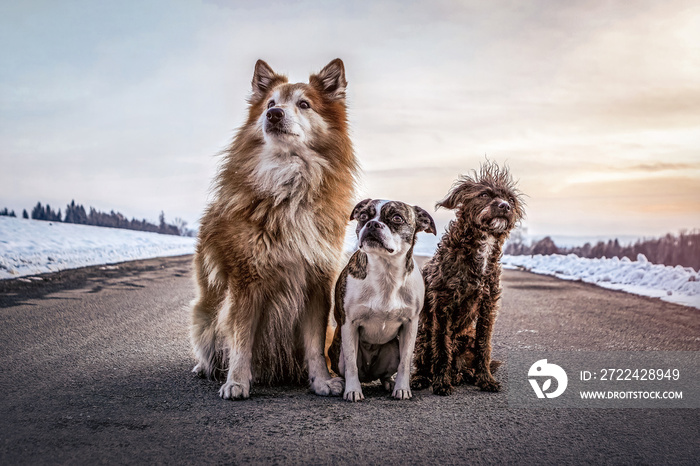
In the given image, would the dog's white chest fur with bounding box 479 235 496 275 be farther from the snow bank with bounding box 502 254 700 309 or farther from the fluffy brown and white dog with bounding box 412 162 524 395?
the snow bank with bounding box 502 254 700 309

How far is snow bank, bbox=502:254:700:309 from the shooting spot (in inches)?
349

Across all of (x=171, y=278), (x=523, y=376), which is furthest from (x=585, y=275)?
(x=171, y=278)

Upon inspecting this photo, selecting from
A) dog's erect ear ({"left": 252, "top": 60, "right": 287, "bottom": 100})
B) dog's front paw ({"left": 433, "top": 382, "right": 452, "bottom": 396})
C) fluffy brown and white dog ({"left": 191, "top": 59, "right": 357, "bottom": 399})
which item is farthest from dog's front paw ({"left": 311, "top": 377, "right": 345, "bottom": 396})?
dog's erect ear ({"left": 252, "top": 60, "right": 287, "bottom": 100})

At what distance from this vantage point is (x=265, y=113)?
14.4 ft

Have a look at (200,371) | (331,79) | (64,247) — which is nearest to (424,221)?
(331,79)

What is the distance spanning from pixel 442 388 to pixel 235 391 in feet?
5.10

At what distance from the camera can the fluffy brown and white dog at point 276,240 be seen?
4188 millimetres

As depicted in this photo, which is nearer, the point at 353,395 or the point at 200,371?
the point at 353,395

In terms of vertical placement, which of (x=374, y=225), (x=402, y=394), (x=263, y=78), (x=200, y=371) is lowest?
(x=200, y=371)

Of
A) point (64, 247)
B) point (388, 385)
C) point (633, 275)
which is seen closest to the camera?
point (388, 385)

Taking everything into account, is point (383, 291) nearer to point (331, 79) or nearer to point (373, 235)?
point (373, 235)

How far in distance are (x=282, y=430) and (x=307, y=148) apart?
7.48 ft

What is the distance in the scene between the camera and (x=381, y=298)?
396 cm

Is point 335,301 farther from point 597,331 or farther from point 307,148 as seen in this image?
point 597,331
